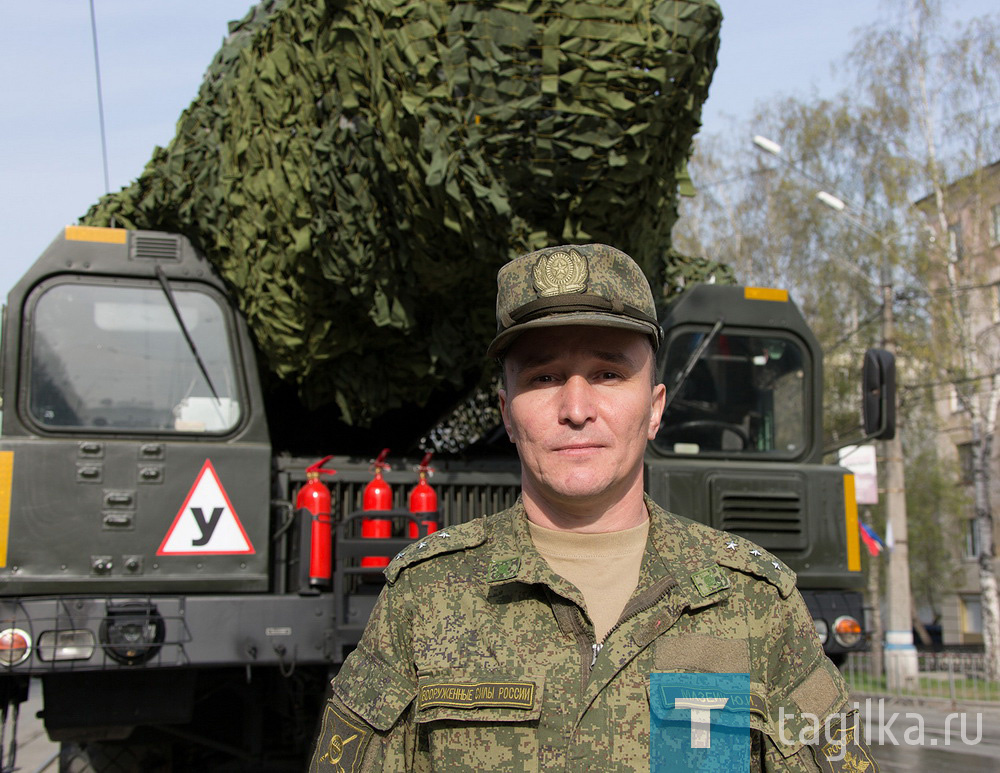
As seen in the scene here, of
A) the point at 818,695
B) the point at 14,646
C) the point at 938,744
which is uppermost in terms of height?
the point at 818,695

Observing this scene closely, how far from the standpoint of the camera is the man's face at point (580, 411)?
1.88 metres

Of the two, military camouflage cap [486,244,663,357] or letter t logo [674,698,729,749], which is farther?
military camouflage cap [486,244,663,357]

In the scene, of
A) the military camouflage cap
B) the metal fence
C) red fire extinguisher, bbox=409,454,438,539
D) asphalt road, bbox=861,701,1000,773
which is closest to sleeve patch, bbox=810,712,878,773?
the military camouflage cap

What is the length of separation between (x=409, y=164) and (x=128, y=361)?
1.65 metres

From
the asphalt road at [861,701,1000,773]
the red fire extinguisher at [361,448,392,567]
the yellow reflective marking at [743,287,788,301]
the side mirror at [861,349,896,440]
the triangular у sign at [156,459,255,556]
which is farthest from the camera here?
the asphalt road at [861,701,1000,773]

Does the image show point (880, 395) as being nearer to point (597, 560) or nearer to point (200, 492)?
point (200, 492)

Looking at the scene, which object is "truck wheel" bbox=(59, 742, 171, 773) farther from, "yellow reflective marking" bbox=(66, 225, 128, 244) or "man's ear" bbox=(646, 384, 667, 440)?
"man's ear" bbox=(646, 384, 667, 440)

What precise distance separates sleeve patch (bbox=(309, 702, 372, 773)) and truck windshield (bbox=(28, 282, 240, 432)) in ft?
9.34

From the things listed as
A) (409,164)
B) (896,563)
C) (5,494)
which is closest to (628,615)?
(409,164)

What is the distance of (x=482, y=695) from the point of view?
1793mm

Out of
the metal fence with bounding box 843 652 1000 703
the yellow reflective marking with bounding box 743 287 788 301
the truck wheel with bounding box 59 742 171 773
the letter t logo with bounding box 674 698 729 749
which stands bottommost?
the metal fence with bounding box 843 652 1000 703

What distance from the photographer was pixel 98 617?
13.3 ft

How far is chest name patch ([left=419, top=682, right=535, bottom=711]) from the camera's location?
1.78 meters

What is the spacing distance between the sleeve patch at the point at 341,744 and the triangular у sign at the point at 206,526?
2559 millimetres
